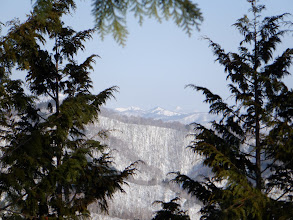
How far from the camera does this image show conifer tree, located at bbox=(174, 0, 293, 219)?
5.89 m

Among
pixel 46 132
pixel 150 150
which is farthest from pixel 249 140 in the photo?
pixel 150 150

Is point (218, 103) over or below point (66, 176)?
over

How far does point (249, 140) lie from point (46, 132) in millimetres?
4662

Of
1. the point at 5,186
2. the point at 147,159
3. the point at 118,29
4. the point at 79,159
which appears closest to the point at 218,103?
the point at 79,159

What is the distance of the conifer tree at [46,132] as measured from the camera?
630 cm

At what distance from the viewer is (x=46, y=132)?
22.6 feet

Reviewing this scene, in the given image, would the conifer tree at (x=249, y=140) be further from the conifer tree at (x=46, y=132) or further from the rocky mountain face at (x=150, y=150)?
the rocky mountain face at (x=150, y=150)

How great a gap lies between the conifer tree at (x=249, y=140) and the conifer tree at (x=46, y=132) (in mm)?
2315

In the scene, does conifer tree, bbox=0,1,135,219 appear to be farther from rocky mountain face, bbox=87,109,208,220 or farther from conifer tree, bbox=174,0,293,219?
rocky mountain face, bbox=87,109,208,220

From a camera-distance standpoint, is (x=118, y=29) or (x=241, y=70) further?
(x=241, y=70)

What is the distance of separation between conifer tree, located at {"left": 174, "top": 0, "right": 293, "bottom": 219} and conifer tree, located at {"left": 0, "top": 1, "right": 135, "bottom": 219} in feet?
7.60

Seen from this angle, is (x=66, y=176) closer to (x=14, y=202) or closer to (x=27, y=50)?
(x=14, y=202)

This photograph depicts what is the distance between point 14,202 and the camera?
6.13 metres

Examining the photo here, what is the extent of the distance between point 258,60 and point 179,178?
3.77m
